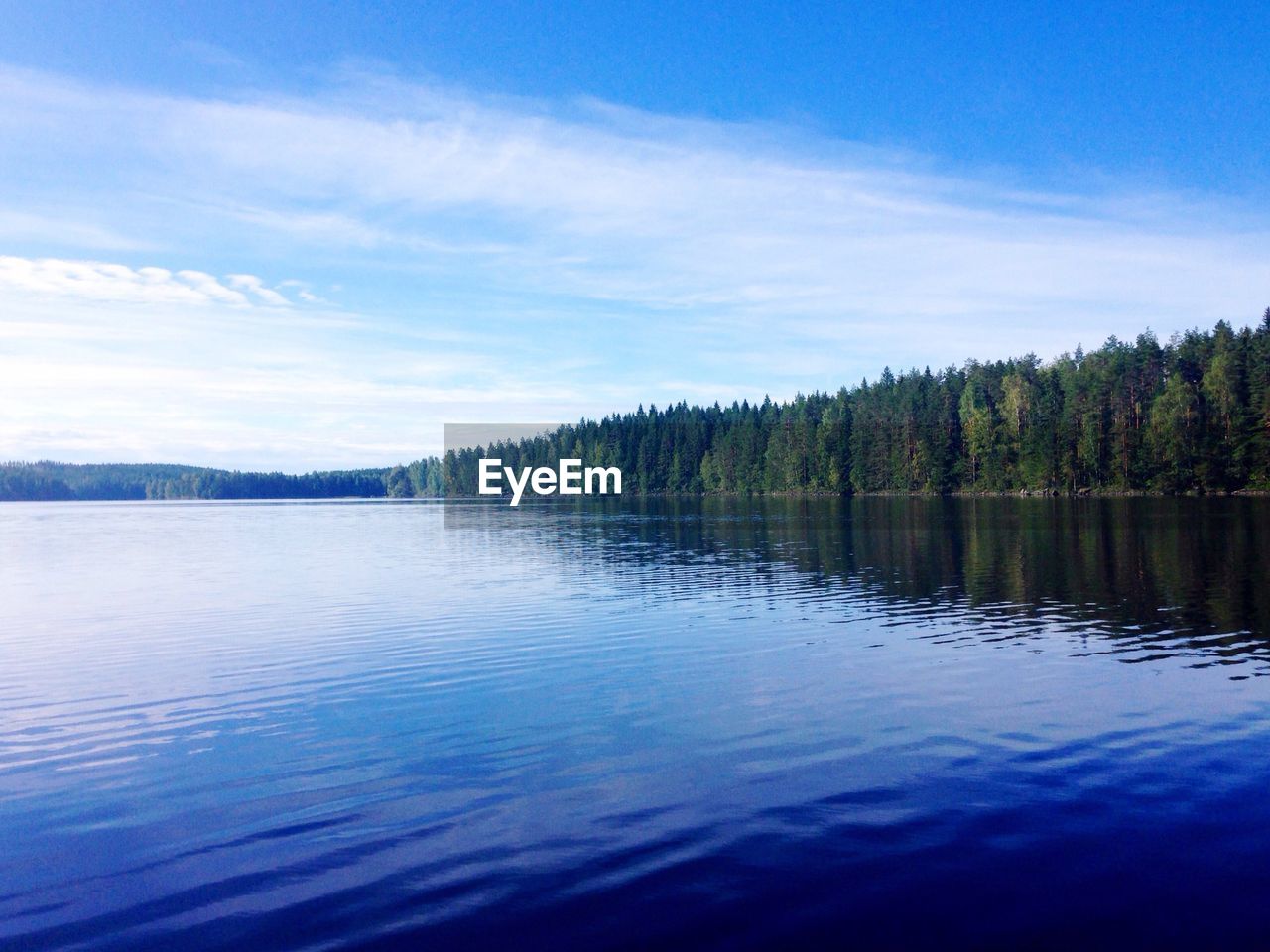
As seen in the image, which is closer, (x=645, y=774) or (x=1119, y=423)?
(x=645, y=774)

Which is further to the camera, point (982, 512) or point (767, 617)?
point (982, 512)

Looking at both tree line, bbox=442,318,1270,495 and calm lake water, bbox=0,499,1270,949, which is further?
tree line, bbox=442,318,1270,495

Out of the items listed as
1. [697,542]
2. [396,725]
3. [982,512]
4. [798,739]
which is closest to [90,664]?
[396,725]

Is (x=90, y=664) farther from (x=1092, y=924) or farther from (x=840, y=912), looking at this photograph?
(x=1092, y=924)

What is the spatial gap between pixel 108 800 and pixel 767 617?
2381 centimetres

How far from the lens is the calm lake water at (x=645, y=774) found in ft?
37.3

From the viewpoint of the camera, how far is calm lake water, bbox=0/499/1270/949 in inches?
448

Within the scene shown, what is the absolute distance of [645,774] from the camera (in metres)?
16.5

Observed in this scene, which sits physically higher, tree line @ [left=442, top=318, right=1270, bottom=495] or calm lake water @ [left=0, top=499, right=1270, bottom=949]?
tree line @ [left=442, top=318, right=1270, bottom=495]

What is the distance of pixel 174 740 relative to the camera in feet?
64.1

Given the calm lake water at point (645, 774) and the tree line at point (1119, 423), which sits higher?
the tree line at point (1119, 423)

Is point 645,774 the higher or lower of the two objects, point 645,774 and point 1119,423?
the lower

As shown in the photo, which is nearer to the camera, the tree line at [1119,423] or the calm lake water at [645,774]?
the calm lake water at [645,774]

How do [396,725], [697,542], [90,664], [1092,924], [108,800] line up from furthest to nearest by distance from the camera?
[697,542] → [90,664] → [396,725] → [108,800] → [1092,924]
